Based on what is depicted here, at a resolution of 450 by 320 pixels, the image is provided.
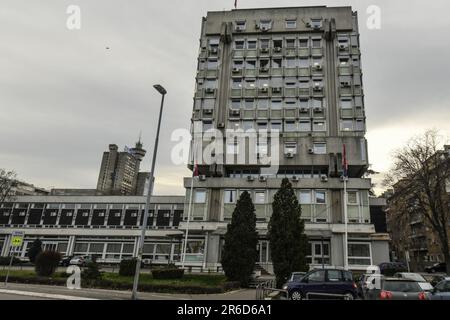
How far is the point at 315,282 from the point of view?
16.9m

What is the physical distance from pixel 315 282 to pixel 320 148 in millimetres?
28556

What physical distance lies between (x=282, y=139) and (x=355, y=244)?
15387 mm

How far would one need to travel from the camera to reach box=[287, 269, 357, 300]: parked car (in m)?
16.4

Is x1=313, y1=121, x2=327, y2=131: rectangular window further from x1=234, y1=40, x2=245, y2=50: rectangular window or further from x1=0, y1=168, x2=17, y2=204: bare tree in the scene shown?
x1=0, y1=168, x2=17, y2=204: bare tree

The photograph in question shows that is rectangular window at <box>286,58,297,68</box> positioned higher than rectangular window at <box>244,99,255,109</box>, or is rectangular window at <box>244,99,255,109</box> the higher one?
rectangular window at <box>286,58,297,68</box>

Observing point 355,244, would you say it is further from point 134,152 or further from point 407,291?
point 134,152

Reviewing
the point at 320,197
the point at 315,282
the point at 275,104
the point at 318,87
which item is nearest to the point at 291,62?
the point at 318,87

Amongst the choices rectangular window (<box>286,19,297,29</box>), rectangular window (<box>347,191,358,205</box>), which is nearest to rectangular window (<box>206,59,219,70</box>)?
rectangular window (<box>286,19,297,29</box>)

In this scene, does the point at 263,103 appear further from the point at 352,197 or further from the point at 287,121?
the point at 352,197

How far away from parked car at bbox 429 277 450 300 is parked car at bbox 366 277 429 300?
1080mm

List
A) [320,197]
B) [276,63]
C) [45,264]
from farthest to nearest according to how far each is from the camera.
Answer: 1. [276,63]
2. [320,197]
3. [45,264]

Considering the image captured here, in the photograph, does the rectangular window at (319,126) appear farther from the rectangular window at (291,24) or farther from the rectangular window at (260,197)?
the rectangular window at (291,24)

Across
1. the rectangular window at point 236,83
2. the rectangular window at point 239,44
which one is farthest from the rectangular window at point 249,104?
the rectangular window at point 239,44
